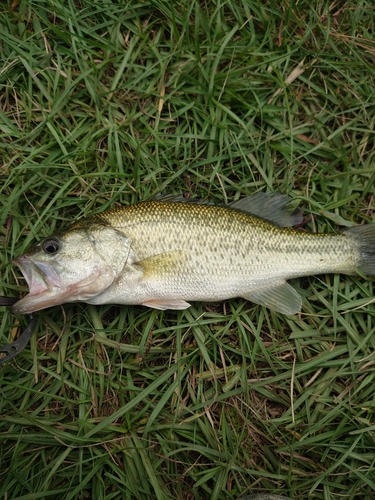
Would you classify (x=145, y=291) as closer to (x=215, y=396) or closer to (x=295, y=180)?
(x=215, y=396)

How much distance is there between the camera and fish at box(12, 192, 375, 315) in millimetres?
3004

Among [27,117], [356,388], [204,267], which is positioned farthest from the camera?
[27,117]

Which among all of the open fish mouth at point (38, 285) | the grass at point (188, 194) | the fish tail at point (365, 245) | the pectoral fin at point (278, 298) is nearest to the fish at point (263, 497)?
the grass at point (188, 194)

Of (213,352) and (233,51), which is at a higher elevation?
(233,51)

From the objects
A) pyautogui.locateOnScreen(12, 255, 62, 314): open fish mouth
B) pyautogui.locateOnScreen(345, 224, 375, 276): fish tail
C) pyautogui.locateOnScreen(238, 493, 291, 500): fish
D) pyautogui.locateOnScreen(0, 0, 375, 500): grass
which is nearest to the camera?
pyautogui.locateOnScreen(12, 255, 62, 314): open fish mouth

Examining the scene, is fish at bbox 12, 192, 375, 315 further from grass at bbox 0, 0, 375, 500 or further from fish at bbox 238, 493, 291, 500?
fish at bbox 238, 493, 291, 500

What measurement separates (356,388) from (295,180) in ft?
6.33

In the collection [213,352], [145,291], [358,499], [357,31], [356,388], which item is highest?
[357,31]

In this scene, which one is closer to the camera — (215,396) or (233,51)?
(215,396)

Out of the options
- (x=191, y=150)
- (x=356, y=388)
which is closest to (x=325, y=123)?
(x=191, y=150)

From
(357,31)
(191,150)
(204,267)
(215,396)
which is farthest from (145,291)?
(357,31)

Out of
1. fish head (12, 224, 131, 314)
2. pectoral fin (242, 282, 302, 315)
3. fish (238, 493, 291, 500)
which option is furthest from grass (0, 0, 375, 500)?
fish head (12, 224, 131, 314)

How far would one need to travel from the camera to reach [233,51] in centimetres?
368

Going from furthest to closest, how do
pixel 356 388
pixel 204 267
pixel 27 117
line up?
pixel 27 117, pixel 356 388, pixel 204 267
